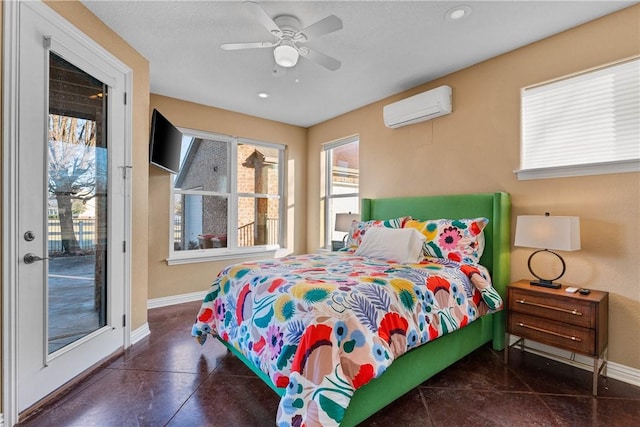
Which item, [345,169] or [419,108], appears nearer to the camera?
[419,108]

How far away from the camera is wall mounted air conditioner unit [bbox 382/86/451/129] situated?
3229 mm

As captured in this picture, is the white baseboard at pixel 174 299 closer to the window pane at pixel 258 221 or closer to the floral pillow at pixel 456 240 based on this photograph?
the window pane at pixel 258 221

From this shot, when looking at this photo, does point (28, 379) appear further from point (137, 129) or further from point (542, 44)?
point (542, 44)

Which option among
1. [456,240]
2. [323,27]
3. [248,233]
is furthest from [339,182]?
[323,27]

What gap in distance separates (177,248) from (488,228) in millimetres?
3782

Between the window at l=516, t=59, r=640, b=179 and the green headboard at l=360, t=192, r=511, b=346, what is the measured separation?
0.35 m

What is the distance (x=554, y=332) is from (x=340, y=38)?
9.37 feet

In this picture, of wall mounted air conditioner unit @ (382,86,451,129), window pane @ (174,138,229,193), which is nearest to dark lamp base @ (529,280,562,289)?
wall mounted air conditioner unit @ (382,86,451,129)

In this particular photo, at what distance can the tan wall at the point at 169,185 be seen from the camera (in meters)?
3.91

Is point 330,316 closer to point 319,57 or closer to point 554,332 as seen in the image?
point 554,332

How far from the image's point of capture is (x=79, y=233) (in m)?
2.28

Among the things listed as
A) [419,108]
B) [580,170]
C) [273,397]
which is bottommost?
[273,397]

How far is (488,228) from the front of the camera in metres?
2.87

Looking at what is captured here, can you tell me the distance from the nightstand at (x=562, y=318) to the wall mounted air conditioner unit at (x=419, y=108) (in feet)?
6.28
